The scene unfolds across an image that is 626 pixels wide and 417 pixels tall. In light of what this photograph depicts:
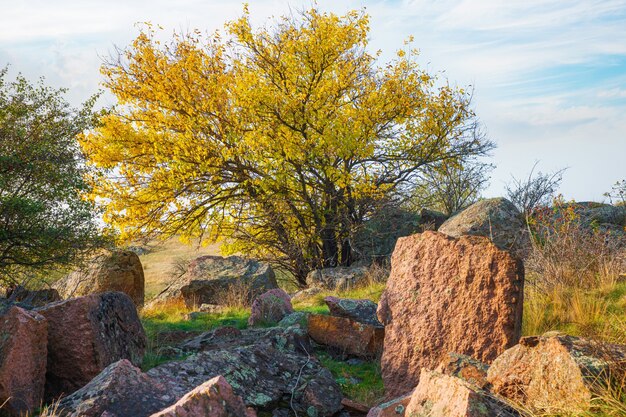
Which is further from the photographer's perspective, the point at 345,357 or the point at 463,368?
the point at 345,357

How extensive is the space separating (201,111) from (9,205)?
593 cm

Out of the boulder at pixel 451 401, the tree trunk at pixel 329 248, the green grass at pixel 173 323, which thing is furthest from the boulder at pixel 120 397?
the tree trunk at pixel 329 248

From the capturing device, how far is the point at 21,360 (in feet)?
22.2

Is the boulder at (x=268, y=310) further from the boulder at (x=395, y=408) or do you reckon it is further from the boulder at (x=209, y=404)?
the boulder at (x=209, y=404)

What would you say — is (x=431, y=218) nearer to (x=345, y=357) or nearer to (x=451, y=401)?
(x=345, y=357)

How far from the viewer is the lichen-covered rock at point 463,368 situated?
625cm

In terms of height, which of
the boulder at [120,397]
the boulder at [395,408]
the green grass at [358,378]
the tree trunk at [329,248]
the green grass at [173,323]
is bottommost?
the green grass at [358,378]

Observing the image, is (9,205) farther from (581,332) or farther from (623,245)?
(623,245)

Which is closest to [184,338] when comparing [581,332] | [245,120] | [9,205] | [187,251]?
[581,332]

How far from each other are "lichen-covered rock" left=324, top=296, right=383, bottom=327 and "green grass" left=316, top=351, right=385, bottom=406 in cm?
68

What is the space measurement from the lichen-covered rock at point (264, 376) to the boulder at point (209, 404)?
169 centimetres

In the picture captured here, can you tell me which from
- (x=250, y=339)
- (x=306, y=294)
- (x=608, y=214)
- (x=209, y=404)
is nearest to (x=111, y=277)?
(x=306, y=294)

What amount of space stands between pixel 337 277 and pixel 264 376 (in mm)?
10409

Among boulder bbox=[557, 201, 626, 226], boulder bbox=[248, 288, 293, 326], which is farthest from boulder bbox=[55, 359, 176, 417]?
boulder bbox=[557, 201, 626, 226]
